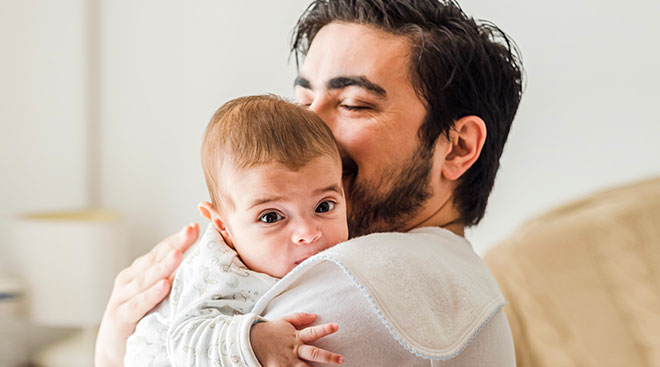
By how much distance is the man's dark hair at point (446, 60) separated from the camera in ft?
3.73

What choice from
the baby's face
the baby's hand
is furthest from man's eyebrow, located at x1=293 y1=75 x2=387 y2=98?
the baby's hand

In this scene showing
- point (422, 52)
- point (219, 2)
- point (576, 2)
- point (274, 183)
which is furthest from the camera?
point (219, 2)

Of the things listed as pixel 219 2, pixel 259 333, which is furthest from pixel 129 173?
pixel 259 333

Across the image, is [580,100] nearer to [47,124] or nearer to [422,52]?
[422,52]

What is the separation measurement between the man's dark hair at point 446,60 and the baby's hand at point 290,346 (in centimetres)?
50

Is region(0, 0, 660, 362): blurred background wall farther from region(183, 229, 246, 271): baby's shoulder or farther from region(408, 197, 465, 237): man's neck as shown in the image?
region(183, 229, 246, 271): baby's shoulder

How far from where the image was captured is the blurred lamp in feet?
8.88

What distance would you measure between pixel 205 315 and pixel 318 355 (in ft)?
0.57

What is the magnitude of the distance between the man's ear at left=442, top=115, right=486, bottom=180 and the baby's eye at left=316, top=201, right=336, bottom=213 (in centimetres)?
32

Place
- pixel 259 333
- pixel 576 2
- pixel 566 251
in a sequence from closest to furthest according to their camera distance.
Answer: pixel 259 333
pixel 566 251
pixel 576 2

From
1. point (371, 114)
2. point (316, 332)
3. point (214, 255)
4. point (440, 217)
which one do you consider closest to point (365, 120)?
point (371, 114)

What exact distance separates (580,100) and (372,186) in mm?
1477

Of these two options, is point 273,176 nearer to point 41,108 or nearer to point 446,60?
point 446,60

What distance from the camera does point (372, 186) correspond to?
114 cm
